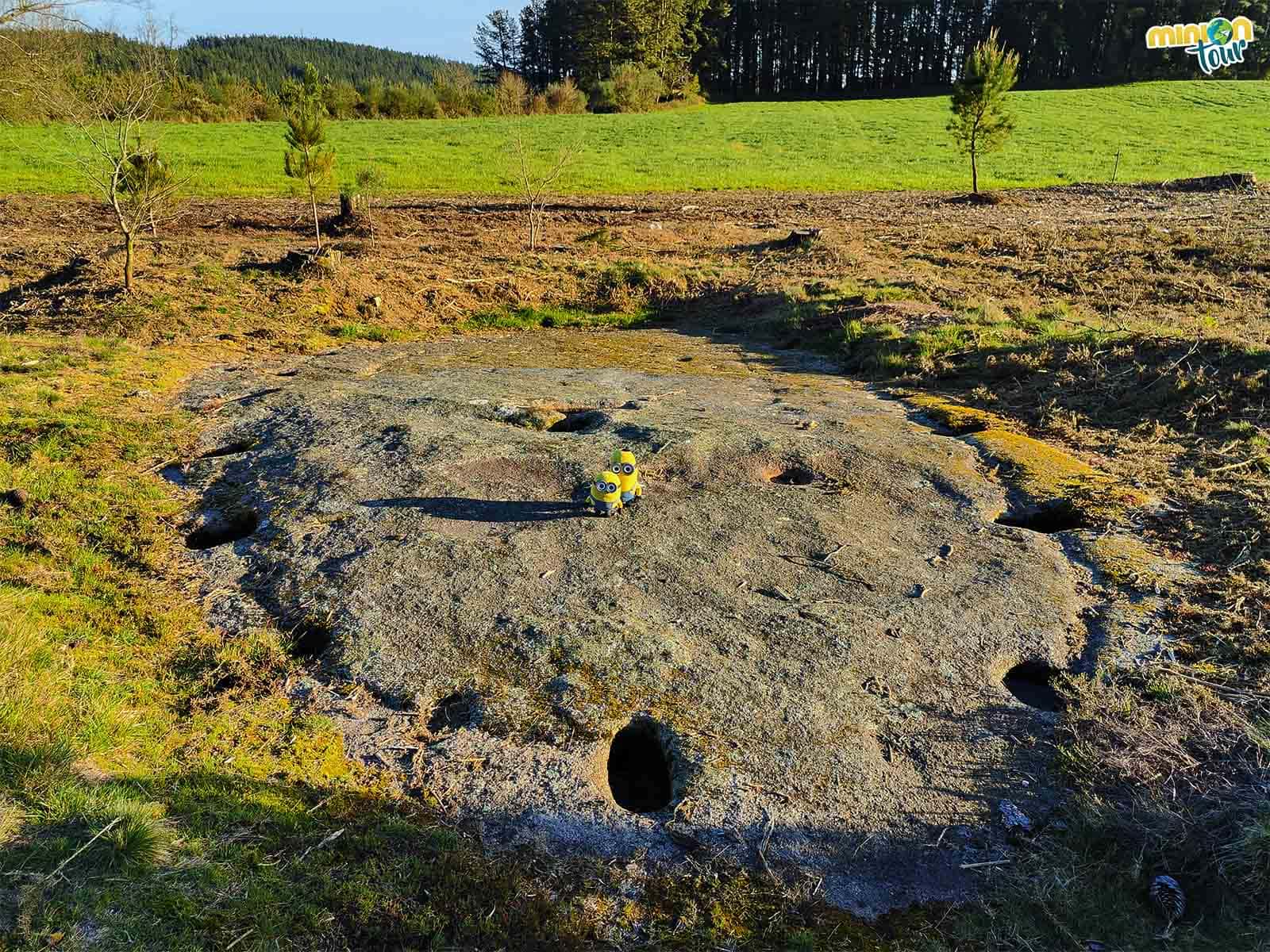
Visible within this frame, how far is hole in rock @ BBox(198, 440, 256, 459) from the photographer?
8.27 metres

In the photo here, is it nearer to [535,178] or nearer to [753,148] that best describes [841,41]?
[753,148]

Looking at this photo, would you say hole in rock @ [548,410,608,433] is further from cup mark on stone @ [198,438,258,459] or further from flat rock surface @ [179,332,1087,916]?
cup mark on stone @ [198,438,258,459]

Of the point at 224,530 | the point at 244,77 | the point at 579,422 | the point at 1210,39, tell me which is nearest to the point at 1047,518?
the point at 579,422

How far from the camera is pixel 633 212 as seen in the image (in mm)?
24438

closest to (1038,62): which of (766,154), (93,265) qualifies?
(766,154)

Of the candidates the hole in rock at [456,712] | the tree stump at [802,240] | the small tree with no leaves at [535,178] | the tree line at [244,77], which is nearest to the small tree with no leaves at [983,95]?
the tree stump at [802,240]

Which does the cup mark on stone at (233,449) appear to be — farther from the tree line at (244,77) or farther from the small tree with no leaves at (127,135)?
the tree line at (244,77)

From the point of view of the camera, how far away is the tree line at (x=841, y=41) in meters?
75.1

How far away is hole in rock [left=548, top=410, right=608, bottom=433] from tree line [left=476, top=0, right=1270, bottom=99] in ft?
224

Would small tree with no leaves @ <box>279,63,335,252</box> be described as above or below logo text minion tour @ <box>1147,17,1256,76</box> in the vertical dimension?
below

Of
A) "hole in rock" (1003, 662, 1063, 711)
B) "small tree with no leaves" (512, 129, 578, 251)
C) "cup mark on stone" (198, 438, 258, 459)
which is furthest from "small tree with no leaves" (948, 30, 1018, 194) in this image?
"hole in rock" (1003, 662, 1063, 711)

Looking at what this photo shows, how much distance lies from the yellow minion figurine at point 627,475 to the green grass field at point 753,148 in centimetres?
2422

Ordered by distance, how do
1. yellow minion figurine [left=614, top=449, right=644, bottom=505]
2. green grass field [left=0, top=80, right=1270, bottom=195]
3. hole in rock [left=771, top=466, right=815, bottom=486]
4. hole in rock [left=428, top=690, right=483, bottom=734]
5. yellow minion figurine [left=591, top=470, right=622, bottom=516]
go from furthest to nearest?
green grass field [left=0, top=80, right=1270, bottom=195]
hole in rock [left=771, top=466, right=815, bottom=486]
yellow minion figurine [left=614, top=449, right=644, bottom=505]
yellow minion figurine [left=591, top=470, right=622, bottom=516]
hole in rock [left=428, top=690, right=483, bottom=734]

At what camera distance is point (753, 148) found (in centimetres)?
4041
